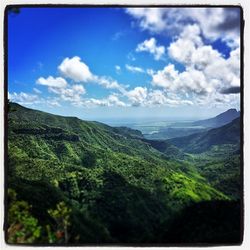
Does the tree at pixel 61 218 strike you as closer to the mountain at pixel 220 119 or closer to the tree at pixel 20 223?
the tree at pixel 20 223

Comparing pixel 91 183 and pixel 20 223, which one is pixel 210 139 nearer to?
pixel 91 183

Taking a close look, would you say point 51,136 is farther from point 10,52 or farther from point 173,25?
point 173,25

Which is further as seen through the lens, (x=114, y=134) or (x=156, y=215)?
(x=114, y=134)

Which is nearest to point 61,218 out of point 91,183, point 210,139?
point 91,183

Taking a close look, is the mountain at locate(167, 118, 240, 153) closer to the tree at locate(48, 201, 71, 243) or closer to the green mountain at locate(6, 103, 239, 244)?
the green mountain at locate(6, 103, 239, 244)

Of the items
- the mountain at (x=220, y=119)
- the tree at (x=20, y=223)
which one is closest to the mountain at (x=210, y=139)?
the mountain at (x=220, y=119)

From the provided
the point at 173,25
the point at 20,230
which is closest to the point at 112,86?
the point at 173,25
